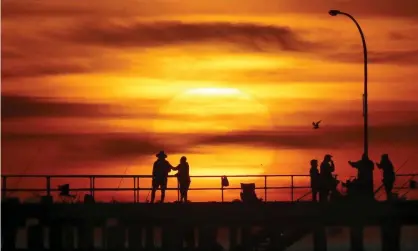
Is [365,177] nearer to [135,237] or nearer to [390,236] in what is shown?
[390,236]

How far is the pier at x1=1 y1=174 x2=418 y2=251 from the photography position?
206ft

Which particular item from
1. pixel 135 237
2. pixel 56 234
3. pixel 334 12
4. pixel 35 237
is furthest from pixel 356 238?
pixel 35 237

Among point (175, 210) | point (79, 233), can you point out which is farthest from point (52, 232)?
point (175, 210)

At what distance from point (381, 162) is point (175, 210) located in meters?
8.44

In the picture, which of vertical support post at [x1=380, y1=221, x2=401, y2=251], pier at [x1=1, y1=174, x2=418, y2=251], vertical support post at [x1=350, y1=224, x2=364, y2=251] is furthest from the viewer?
vertical support post at [x1=350, y1=224, x2=364, y2=251]

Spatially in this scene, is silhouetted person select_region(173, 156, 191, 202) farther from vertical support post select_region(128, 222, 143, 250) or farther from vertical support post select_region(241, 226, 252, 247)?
vertical support post select_region(241, 226, 252, 247)

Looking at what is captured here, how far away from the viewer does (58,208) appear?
208 ft

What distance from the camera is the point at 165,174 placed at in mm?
66000

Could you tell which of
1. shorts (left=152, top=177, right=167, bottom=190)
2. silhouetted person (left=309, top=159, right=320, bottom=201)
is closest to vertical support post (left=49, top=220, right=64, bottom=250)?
shorts (left=152, top=177, right=167, bottom=190)

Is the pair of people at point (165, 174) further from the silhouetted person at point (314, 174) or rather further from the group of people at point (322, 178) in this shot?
the silhouetted person at point (314, 174)

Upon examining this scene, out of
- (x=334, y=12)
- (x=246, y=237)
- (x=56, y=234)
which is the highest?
(x=334, y=12)

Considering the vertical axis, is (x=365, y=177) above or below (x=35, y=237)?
above

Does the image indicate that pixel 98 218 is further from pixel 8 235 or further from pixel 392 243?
pixel 392 243

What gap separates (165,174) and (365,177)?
25.6 feet
